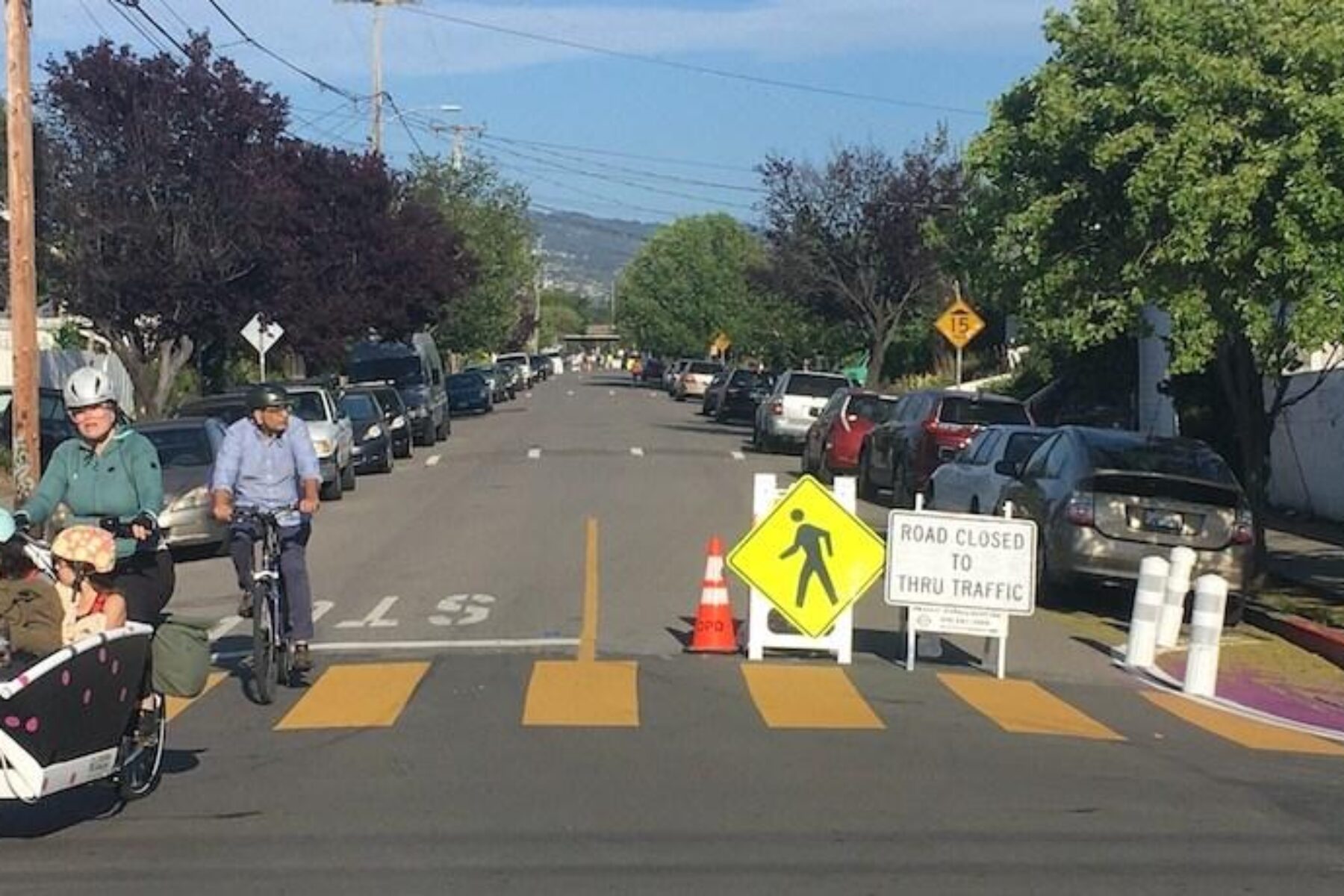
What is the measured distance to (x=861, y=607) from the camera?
17.0 m

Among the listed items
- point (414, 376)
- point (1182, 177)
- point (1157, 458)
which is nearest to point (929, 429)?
point (1157, 458)

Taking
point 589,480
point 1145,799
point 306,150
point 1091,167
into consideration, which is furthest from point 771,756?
point 306,150

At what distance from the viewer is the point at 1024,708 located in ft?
38.4

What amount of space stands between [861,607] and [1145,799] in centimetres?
824

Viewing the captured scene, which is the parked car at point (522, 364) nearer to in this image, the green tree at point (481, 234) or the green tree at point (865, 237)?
the green tree at point (481, 234)

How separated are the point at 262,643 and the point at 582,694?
1914mm

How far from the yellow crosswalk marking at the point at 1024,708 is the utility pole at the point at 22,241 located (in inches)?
512

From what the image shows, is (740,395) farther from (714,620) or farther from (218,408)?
(714,620)

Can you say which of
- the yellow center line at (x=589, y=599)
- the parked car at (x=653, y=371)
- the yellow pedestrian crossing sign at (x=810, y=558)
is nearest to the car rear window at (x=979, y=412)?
the yellow center line at (x=589, y=599)

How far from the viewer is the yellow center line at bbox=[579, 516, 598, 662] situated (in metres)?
13.7

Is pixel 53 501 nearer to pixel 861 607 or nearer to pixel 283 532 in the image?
pixel 283 532

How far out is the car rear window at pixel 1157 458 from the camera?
1667 cm

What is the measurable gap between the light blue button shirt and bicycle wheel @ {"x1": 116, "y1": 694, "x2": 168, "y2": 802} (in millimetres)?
3196

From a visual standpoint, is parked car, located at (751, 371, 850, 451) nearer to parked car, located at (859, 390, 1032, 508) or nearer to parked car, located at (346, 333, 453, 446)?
parked car, located at (346, 333, 453, 446)
